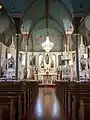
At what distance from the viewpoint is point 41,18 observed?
2406 centimetres

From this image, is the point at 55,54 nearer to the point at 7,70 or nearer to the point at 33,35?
the point at 33,35

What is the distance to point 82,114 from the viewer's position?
9.79 ft

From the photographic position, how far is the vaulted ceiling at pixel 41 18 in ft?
49.2

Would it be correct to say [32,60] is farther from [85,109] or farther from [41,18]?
[85,109]

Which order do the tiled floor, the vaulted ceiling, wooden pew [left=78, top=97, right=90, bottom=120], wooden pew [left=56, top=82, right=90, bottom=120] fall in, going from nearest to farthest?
wooden pew [left=78, top=97, right=90, bottom=120] → wooden pew [left=56, top=82, right=90, bottom=120] → the tiled floor → the vaulted ceiling

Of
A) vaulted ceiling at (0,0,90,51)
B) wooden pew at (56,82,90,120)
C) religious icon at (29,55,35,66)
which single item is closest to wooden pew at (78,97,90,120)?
wooden pew at (56,82,90,120)

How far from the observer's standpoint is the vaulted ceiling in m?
15.0

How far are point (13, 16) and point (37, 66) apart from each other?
44.1ft

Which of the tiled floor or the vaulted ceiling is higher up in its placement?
the vaulted ceiling

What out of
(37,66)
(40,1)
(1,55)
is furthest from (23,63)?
(40,1)

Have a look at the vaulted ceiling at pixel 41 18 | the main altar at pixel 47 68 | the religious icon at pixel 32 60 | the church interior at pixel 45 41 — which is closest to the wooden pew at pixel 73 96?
the church interior at pixel 45 41

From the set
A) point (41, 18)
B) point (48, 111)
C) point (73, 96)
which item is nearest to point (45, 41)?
point (41, 18)

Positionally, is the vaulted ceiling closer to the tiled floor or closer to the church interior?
the church interior

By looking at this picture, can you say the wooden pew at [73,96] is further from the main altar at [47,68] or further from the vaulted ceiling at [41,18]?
the main altar at [47,68]
